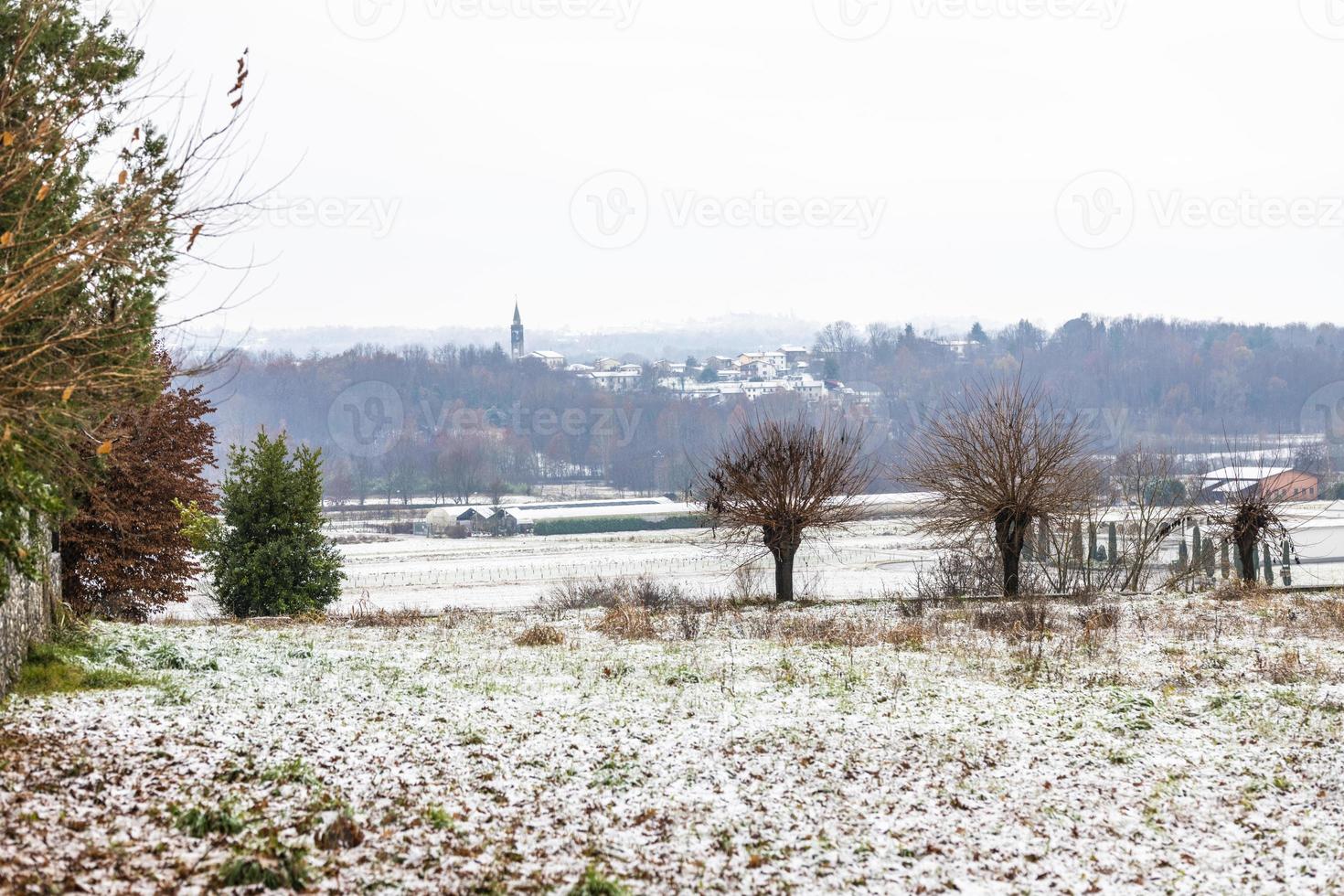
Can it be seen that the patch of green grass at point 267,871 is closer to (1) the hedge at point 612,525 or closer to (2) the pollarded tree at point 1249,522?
(2) the pollarded tree at point 1249,522

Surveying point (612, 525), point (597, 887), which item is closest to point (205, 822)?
point (597, 887)

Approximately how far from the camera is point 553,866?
7164 mm

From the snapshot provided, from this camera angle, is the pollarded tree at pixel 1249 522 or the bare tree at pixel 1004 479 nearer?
the bare tree at pixel 1004 479

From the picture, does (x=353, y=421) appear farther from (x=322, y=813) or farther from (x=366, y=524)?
(x=322, y=813)

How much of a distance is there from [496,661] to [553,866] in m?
8.08

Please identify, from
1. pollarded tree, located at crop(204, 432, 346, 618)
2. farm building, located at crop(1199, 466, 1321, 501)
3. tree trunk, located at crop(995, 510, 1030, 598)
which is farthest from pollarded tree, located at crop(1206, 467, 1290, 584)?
pollarded tree, located at crop(204, 432, 346, 618)

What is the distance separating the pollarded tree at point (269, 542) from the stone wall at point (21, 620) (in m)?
12.3

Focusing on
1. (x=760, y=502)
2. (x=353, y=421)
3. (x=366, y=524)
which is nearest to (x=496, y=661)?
(x=760, y=502)

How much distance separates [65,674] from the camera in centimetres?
1134

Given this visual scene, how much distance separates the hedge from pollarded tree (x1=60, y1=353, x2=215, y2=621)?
57.5 m

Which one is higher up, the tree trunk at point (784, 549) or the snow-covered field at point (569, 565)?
the tree trunk at point (784, 549)

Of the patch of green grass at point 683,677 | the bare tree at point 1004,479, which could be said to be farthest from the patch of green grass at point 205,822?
the bare tree at point 1004,479

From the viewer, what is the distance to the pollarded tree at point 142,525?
22.5m

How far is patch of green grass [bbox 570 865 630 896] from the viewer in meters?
6.76
